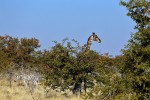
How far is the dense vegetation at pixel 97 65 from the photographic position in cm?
1057

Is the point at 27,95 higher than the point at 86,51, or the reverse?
the point at 86,51

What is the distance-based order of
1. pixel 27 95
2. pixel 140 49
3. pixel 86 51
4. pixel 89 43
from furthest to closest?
pixel 86 51 < pixel 89 43 < pixel 27 95 < pixel 140 49

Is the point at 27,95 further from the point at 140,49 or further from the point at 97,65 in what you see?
the point at 140,49

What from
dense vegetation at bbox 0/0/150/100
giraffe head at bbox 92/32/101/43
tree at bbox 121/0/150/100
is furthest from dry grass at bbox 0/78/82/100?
tree at bbox 121/0/150/100

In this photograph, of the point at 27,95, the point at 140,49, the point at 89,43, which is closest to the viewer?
the point at 140,49

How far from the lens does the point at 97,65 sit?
1919cm

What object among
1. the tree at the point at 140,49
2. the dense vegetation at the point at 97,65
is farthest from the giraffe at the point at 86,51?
the tree at the point at 140,49

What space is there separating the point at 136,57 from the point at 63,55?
8.67 meters

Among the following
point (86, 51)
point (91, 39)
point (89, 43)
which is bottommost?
point (86, 51)

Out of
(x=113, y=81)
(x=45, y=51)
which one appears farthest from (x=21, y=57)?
(x=113, y=81)

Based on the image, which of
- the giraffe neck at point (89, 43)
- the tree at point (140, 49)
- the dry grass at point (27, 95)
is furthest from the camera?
the giraffe neck at point (89, 43)

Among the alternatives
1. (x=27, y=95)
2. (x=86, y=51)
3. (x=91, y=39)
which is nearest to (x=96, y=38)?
(x=91, y=39)

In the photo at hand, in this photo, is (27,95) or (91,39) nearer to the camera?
(27,95)

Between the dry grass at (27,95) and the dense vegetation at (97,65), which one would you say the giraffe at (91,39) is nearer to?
the dense vegetation at (97,65)
